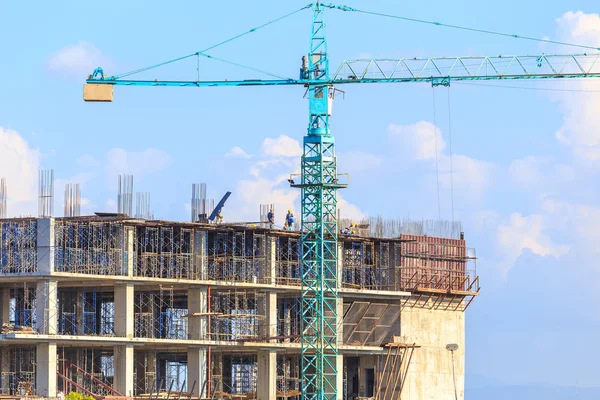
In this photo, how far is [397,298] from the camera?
99.9m

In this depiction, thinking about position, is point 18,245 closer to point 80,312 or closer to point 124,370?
point 80,312

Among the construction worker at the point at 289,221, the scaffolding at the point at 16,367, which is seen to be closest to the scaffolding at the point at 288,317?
the construction worker at the point at 289,221

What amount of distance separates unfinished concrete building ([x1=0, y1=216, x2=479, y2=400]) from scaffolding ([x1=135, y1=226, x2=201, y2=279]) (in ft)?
0.34

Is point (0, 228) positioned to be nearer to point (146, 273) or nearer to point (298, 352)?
point (146, 273)

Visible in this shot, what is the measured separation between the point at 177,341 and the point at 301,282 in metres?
9.19

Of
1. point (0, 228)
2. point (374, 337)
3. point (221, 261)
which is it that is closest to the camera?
point (0, 228)

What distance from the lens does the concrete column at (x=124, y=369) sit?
284ft

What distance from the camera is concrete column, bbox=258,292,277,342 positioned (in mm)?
94062

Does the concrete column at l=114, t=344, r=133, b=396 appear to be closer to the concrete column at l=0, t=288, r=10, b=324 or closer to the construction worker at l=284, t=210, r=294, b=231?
the concrete column at l=0, t=288, r=10, b=324

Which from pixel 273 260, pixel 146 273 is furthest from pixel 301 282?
pixel 146 273

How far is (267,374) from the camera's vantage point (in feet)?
308

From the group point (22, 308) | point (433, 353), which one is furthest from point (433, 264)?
point (22, 308)

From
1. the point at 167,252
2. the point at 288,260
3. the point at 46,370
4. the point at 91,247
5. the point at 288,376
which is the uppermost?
the point at 91,247

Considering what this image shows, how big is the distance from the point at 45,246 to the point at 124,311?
6701 millimetres
